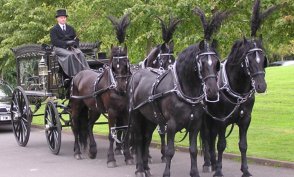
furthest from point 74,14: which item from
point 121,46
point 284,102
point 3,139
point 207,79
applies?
point 207,79

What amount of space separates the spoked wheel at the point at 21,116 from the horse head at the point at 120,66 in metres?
3.70

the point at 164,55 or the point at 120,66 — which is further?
the point at 164,55

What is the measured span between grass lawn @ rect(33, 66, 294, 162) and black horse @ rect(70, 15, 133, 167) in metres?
2.04

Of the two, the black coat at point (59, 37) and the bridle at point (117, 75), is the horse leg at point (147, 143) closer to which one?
the bridle at point (117, 75)

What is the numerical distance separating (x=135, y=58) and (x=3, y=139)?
6510mm

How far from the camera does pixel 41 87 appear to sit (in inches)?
510

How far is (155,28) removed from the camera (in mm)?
14531

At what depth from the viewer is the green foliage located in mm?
12518

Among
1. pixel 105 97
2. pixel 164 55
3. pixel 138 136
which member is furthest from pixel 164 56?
pixel 138 136

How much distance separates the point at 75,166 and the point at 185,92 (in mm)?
3647

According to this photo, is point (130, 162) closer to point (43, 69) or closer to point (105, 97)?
point (105, 97)

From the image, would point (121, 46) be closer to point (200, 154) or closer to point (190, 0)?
point (200, 154)

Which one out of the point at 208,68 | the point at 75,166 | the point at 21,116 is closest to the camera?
the point at 208,68

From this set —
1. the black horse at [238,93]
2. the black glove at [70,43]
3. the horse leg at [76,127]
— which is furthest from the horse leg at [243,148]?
the black glove at [70,43]
